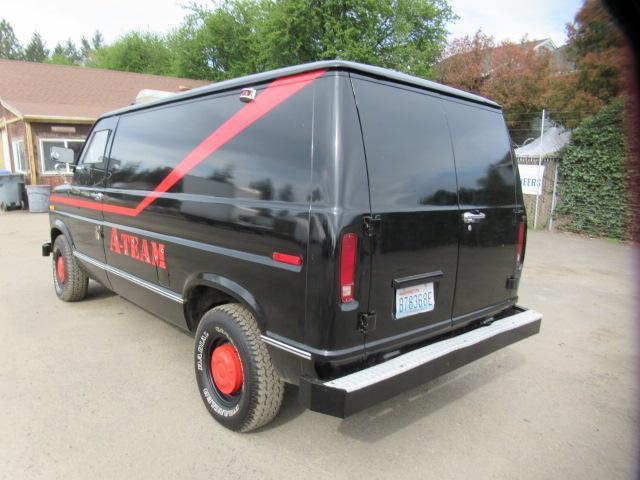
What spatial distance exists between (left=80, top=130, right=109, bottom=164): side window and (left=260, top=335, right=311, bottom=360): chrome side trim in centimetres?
291

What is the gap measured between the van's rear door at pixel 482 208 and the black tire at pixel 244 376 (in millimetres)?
1287

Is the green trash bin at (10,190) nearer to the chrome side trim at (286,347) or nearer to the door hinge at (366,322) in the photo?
the chrome side trim at (286,347)

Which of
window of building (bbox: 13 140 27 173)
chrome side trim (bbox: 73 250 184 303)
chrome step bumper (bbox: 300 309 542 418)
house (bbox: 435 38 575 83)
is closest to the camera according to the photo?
chrome step bumper (bbox: 300 309 542 418)

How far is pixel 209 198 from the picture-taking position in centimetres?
291

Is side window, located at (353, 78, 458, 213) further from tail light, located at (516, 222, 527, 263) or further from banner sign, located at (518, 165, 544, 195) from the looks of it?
banner sign, located at (518, 165, 544, 195)

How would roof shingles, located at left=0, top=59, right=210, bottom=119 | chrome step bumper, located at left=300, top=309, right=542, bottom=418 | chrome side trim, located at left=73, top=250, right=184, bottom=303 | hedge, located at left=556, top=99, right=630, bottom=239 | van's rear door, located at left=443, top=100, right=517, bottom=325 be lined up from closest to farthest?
chrome step bumper, located at left=300, top=309, right=542, bottom=418, van's rear door, located at left=443, top=100, right=517, bottom=325, chrome side trim, located at left=73, top=250, right=184, bottom=303, hedge, located at left=556, top=99, right=630, bottom=239, roof shingles, located at left=0, top=59, right=210, bottom=119

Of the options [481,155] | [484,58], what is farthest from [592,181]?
[484,58]

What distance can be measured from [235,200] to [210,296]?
31.2 inches

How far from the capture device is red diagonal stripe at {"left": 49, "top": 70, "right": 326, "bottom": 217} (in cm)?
251

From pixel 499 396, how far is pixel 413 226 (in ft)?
5.68

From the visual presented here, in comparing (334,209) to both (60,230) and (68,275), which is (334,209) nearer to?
(68,275)

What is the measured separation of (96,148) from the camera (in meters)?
4.64

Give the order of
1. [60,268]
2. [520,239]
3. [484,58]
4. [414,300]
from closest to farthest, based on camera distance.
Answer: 1. [414,300]
2. [520,239]
3. [60,268]
4. [484,58]

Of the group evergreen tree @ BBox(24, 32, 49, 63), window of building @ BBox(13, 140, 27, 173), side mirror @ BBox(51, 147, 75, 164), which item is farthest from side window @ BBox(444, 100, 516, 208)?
evergreen tree @ BBox(24, 32, 49, 63)
